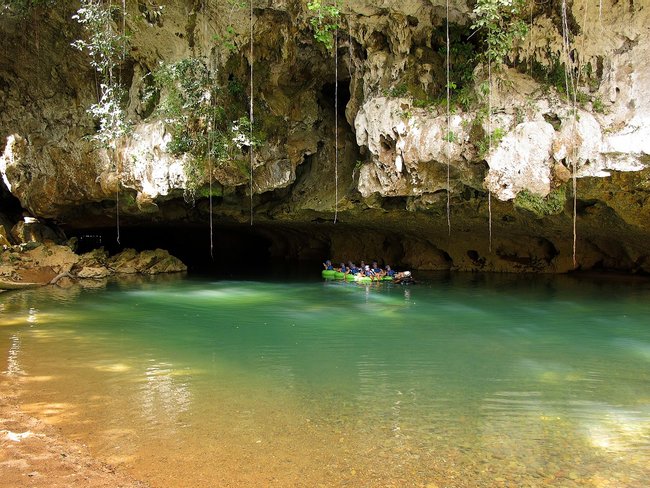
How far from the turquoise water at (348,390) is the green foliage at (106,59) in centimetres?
517

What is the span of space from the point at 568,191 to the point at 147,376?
928 centimetres

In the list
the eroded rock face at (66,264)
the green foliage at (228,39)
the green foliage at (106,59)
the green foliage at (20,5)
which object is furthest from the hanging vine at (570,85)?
the eroded rock face at (66,264)

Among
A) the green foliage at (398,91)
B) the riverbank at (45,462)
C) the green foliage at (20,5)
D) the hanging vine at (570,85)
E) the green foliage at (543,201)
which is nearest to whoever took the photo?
the riverbank at (45,462)

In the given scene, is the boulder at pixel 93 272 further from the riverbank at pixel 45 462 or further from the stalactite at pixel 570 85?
the stalactite at pixel 570 85

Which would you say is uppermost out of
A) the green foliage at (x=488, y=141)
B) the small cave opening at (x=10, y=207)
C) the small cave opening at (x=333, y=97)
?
the small cave opening at (x=333, y=97)

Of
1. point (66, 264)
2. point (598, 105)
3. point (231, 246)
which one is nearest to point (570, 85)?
point (598, 105)

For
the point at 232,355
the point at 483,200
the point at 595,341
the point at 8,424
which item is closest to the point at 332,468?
the point at 8,424

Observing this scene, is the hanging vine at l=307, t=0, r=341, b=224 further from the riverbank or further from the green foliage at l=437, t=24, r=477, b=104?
the riverbank

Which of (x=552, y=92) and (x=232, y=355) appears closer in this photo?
(x=232, y=355)

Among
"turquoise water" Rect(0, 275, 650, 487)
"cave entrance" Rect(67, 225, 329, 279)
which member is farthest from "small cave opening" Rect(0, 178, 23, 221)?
"turquoise water" Rect(0, 275, 650, 487)

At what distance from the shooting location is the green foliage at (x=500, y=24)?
29.9 feet

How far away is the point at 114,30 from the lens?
39.8 feet

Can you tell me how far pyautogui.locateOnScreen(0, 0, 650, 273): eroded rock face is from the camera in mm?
9516

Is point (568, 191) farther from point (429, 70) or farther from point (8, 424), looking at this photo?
point (8, 424)
